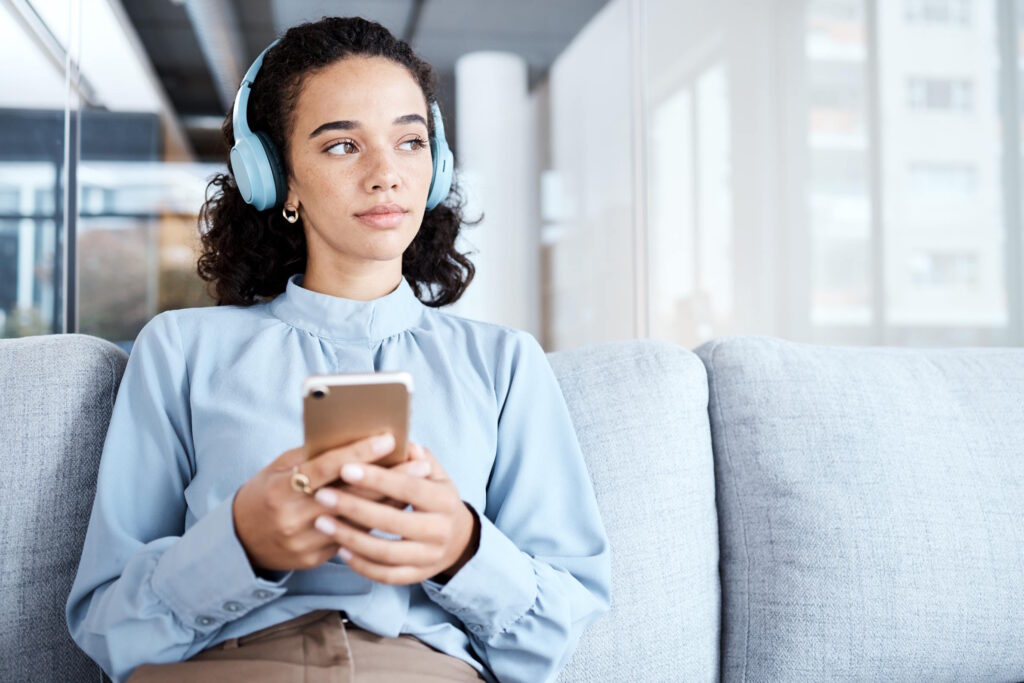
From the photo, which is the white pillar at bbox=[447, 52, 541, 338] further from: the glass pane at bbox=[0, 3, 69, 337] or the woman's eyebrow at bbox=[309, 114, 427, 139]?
the woman's eyebrow at bbox=[309, 114, 427, 139]

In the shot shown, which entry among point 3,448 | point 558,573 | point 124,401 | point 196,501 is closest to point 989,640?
point 558,573

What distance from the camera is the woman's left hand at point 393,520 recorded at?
0.80 metres

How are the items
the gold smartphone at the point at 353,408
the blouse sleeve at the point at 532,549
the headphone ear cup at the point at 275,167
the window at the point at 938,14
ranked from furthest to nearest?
the window at the point at 938,14, the headphone ear cup at the point at 275,167, the blouse sleeve at the point at 532,549, the gold smartphone at the point at 353,408

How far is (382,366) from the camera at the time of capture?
119 cm

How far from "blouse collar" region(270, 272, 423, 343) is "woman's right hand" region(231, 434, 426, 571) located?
0.36 meters

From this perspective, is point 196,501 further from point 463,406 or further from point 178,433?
point 463,406

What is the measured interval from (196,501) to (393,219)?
421mm

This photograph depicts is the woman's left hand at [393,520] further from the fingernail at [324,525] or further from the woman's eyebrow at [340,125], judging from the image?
the woman's eyebrow at [340,125]

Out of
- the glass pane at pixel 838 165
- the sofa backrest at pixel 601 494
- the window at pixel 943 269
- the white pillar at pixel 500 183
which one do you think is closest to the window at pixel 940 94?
the glass pane at pixel 838 165

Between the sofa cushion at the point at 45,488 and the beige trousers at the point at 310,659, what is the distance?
255 mm

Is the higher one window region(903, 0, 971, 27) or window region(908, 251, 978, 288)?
window region(903, 0, 971, 27)

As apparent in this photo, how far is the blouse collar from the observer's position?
3.98 ft

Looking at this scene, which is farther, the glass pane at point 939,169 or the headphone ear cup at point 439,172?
the glass pane at point 939,169

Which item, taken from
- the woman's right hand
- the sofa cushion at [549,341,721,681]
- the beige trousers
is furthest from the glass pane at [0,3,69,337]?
the woman's right hand
